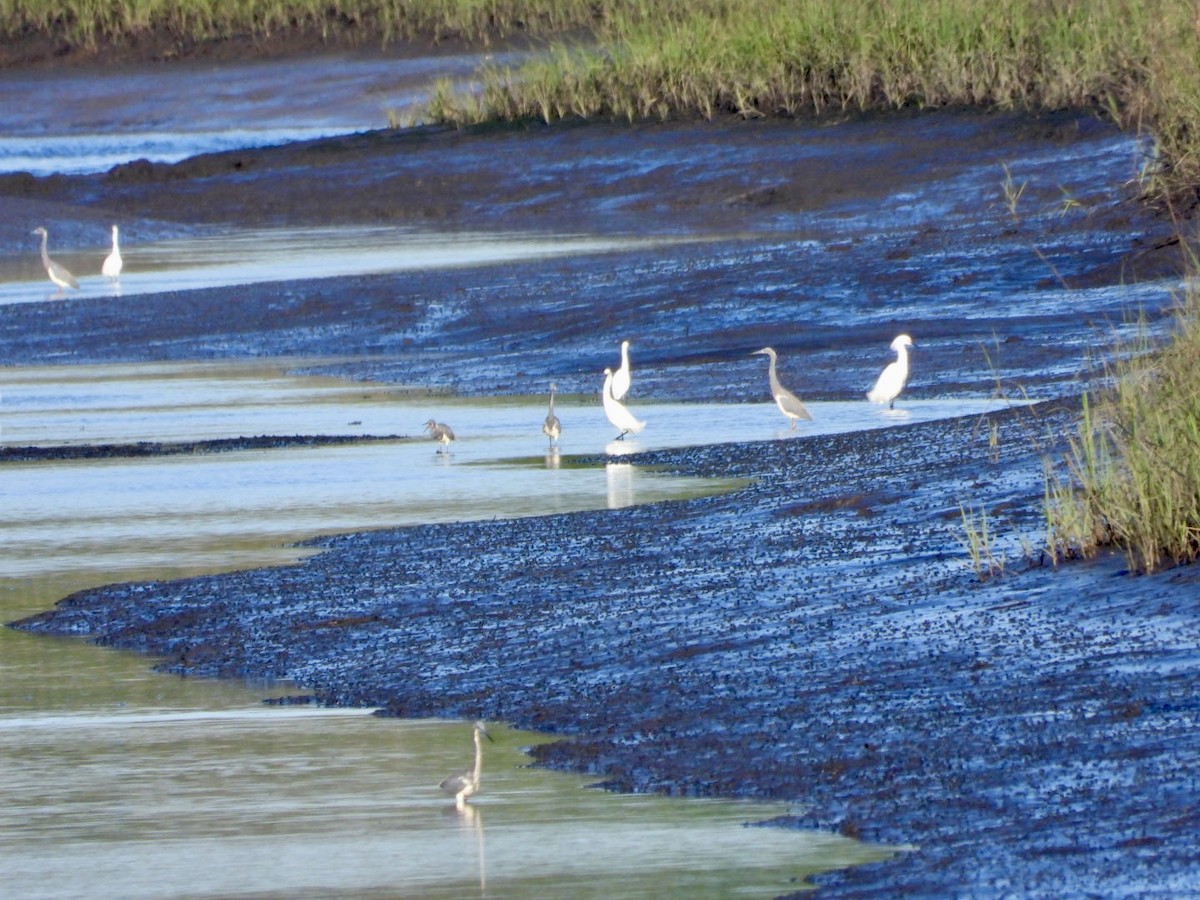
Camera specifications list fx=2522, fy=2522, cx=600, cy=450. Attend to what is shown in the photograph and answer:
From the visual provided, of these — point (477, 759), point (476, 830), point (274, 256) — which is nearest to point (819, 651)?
point (477, 759)

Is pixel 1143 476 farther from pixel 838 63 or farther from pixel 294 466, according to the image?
pixel 838 63

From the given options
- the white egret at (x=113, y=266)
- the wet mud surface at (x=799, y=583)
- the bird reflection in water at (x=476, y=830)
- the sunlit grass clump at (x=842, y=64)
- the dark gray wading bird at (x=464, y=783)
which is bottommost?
the bird reflection in water at (x=476, y=830)

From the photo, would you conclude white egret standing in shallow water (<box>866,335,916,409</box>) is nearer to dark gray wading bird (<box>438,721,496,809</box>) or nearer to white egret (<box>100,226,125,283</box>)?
dark gray wading bird (<box>438,721,496,809</box>)

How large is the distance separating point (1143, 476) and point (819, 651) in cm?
102

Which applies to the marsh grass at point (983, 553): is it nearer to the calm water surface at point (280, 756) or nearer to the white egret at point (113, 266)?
the calm water surface at point (280, 756)

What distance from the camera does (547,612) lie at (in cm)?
794

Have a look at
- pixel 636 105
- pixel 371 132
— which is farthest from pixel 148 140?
pixel 636 105

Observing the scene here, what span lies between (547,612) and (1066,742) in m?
2.54

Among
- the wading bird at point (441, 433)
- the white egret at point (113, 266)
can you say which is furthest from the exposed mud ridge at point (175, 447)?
the white egret at point (113, 266)

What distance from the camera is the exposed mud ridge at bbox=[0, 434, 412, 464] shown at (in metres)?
12.3

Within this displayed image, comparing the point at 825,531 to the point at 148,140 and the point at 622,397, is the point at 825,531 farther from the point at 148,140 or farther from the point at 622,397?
the point at 148,140

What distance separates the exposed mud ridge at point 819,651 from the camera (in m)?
5.31

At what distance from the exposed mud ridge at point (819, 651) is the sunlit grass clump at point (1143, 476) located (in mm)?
108

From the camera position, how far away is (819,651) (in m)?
6.98
